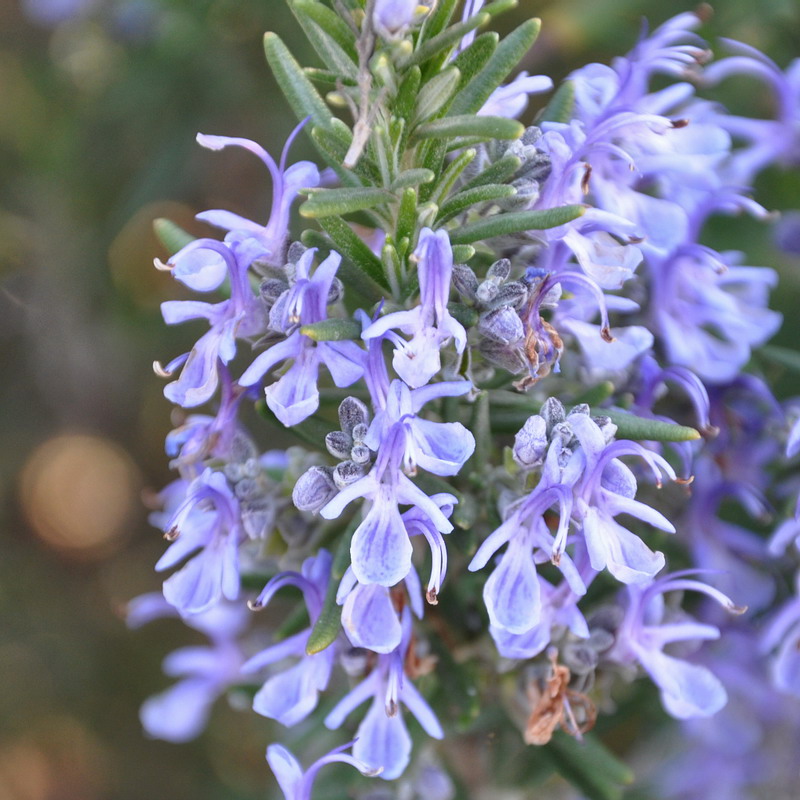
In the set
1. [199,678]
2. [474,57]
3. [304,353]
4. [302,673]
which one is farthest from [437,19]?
[199,678]

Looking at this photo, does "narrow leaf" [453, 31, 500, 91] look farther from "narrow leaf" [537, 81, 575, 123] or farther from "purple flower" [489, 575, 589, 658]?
"purple flower" [489, 575, 589, 658]

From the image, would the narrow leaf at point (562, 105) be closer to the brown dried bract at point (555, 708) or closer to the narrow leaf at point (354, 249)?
the narrow leaf at point (354, 249)

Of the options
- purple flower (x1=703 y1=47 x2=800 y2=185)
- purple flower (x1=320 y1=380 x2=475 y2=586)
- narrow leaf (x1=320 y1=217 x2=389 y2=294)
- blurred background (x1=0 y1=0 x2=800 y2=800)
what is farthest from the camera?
blurred background (x1=0 y1=0 x2=800 y2=800)

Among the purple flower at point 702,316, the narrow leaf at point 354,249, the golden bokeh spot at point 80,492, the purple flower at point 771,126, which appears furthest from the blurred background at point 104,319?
the narrow leaf at point 354,249

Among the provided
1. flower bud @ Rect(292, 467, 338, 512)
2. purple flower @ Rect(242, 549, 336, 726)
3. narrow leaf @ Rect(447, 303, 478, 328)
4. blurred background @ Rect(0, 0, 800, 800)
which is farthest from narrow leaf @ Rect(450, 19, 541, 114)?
blurred background @ Rect(0, 0, 800, 800)

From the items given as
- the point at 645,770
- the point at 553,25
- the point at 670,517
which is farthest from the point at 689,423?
the point at 553,25

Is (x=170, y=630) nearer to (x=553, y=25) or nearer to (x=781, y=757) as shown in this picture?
(x=781, y=757)

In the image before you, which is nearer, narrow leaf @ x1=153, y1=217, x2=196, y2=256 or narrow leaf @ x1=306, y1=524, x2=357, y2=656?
narrow leaf @ x1=306, y1=524, x2=357, y2=656

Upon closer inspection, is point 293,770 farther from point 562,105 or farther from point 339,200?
point 562,105
